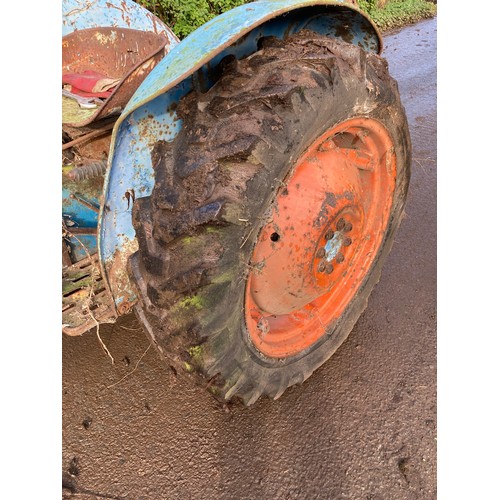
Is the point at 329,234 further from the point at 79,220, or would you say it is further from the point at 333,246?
the point at 79,220

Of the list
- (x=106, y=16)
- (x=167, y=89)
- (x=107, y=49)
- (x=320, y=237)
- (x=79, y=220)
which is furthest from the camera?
(x=106, y=16)

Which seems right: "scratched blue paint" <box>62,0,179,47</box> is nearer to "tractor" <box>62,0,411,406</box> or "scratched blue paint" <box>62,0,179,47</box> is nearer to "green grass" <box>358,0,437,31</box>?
Answer: "tractor" <box>62,0,411,406</box>

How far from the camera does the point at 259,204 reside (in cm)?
131

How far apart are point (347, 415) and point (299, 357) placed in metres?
0.33

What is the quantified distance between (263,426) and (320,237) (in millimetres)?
793

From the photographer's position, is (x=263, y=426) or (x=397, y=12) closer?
(x=263, y=426)

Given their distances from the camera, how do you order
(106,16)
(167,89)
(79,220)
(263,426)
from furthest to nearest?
(106,16) < (263,426) < (79,220) < (167,89)

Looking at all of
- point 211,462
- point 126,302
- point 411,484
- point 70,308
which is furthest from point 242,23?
point 411,484

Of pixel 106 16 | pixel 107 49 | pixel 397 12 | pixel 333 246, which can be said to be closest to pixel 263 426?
pixel 333 246

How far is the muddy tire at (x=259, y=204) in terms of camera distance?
50.5 inches

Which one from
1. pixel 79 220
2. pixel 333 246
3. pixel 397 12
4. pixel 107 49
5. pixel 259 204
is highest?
pixel 107 49

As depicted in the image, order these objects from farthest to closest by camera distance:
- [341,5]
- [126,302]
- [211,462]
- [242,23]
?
[211,462] → [126,302] → [341,5] → [242,23]

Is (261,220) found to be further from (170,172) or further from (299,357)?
(299,357)

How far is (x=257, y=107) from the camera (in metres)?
1.30
